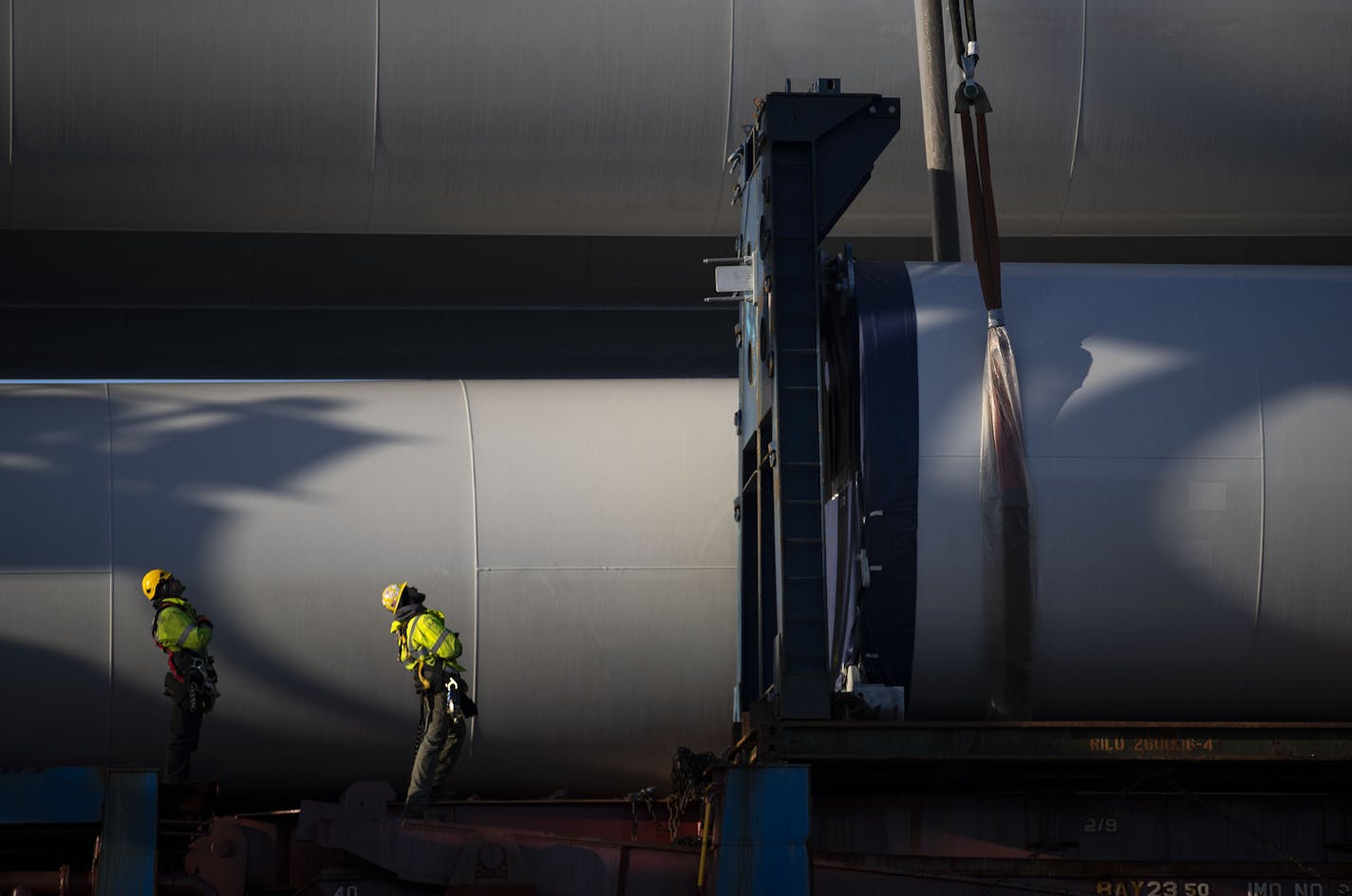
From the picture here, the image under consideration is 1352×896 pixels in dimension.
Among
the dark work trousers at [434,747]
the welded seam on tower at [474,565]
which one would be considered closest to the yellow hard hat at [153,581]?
the dark work trousers at [434,747]

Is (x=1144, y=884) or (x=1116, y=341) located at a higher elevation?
(x=1116, y=341)

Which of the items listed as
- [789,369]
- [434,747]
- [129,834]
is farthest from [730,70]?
[129,834]

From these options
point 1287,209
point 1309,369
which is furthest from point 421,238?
point 1309,369

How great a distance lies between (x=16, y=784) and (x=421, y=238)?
30.7ft

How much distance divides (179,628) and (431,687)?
5.89ft

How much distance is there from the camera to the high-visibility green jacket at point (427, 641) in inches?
443

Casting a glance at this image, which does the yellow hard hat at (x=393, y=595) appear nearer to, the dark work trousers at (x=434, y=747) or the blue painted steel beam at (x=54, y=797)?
the dark work trousers at (x=434, y=747)

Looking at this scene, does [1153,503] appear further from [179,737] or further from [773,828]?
[179,737]

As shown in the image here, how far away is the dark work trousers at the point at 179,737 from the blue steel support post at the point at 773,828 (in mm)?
4268

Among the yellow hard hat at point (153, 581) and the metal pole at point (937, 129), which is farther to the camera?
the metal pole at point (937, 129)

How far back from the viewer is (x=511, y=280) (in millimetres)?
18922

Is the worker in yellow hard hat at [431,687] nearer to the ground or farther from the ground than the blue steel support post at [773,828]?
farther from the ground

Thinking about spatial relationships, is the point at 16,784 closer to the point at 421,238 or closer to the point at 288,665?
the point at 288,665

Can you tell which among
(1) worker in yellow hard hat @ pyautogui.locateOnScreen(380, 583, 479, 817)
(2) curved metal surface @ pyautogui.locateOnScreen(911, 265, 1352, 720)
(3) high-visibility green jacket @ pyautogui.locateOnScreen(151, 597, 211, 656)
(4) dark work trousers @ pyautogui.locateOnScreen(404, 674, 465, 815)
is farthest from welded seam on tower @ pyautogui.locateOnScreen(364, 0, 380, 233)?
(2) curved metal surface @ pyautogui.locateOnScreen(911, 265, 1352, 720)
